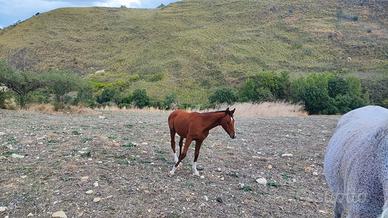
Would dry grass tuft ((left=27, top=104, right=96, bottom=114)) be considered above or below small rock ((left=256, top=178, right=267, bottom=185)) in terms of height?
below

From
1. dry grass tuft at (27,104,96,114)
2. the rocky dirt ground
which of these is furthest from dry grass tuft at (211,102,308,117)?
the rocky dirt ground

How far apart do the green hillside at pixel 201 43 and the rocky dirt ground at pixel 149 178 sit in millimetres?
29213

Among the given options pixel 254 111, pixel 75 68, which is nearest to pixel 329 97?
pixel 254 111

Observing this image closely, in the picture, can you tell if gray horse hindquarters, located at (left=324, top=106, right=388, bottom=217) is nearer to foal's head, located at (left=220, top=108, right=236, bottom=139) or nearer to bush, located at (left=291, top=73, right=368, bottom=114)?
foal's head, located at (left=220, top=108, right=236, bottom=139)

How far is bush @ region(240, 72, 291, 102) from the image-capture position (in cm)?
2857

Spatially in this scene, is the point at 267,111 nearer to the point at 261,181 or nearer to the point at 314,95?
the point at 314,95

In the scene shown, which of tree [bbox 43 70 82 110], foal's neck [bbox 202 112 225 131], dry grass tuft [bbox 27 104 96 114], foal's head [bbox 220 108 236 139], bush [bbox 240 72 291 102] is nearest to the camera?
foal's head [bbox 220 108 236 139]

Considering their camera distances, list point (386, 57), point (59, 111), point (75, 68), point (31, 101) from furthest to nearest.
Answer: point (75, 68) < point (386, 57) < point (31, 101) < point (59, 111)

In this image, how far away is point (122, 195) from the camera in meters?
6.25

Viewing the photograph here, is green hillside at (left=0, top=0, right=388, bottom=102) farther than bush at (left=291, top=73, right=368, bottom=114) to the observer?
Yes

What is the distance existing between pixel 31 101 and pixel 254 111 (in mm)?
10852

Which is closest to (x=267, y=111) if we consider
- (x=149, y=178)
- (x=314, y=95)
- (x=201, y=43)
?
(x=314, y=95)

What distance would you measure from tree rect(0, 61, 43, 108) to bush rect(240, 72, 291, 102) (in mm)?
13304

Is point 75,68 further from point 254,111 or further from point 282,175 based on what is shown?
point 282,175
